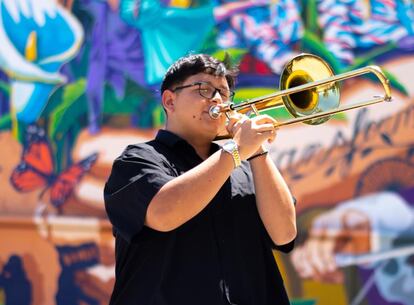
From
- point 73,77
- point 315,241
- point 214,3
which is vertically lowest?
point 315,241

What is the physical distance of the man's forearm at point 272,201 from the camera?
2.53m

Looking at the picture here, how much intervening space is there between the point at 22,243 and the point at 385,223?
2.39m

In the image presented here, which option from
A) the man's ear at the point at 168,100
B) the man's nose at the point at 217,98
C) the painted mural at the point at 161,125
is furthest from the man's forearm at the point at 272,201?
the painted mural at the point at 161,125

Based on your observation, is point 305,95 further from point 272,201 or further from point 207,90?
point 272,201

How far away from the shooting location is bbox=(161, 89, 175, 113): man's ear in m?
2.69

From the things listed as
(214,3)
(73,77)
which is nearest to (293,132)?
(214,3)

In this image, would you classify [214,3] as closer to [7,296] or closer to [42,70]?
[42,70]

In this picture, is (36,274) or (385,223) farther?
(36,274)

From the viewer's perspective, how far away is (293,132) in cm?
502

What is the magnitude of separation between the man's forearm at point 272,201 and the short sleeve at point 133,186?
0.29m

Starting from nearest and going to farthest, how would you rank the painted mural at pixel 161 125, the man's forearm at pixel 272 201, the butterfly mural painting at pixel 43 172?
the man's forearm at pixel 272 201, the painted mural at pixel 161 125, the butterfly mural painting at pixel 43 172

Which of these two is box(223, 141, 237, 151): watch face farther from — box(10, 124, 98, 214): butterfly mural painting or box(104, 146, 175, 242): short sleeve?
box(10, 124, 98, 214): butterfly mural painting

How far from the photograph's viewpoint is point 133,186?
241 cm

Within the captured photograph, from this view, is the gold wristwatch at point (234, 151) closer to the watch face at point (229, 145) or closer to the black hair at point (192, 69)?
the watch face at point (229, 145)
